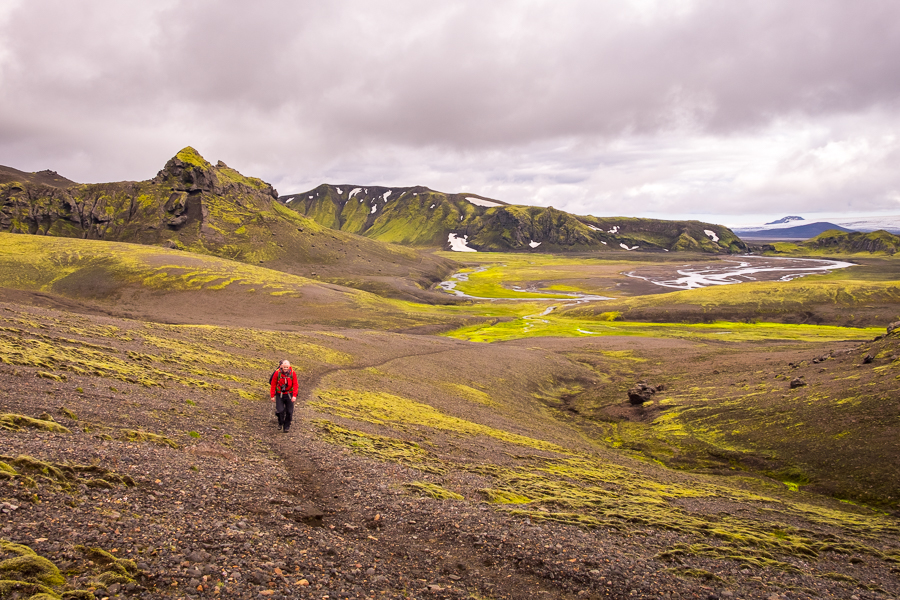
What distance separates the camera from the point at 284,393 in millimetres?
20312

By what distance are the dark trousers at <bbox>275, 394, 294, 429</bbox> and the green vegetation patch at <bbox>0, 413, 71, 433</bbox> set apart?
298 inches

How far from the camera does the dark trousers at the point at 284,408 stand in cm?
2047

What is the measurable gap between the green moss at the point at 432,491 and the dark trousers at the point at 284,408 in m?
7.33

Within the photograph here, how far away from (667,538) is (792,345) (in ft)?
236

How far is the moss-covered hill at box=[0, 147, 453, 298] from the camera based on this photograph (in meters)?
165

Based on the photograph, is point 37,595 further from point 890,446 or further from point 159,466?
point 890,446

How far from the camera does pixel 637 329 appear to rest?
97938 mm

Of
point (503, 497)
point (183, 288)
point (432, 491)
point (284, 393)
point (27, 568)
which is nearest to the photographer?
point (27, 568)

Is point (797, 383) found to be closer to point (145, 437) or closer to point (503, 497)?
point (503, 497)

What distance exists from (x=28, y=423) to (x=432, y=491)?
1304 cm

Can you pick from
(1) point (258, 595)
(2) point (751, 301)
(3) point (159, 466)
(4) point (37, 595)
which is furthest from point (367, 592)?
(2) point (751, 301)

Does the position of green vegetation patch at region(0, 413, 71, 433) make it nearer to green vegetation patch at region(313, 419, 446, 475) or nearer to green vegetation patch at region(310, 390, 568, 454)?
green vegetation patch at region(313, 419, 446, 475)

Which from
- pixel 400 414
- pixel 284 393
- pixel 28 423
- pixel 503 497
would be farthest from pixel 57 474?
pixel 400 414

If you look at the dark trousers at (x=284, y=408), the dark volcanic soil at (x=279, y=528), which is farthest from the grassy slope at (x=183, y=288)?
the dark volcanic soil at (x=279, y=528)
